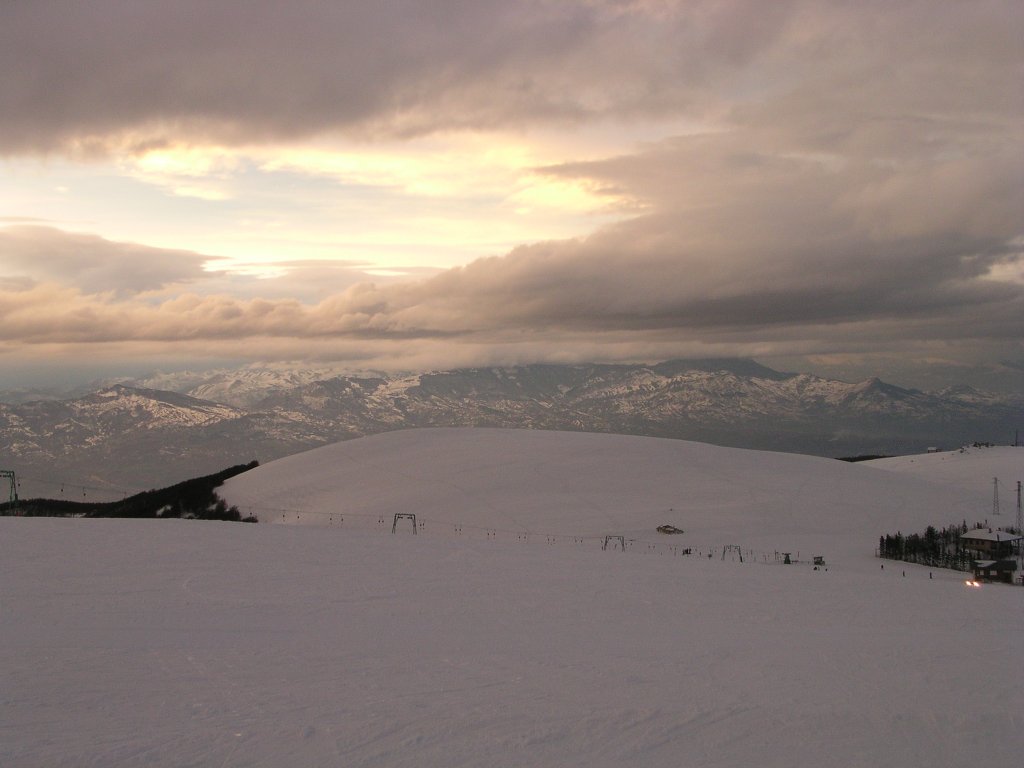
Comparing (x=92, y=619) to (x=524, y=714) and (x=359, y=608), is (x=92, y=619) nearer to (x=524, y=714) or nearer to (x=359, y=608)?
(x=359, y=608)

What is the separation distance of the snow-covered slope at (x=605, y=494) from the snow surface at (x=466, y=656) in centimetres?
2861

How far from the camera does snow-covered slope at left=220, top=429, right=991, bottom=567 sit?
77.2 meters

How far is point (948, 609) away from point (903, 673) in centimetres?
1480

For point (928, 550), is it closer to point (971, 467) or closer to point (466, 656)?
point (466, 656)

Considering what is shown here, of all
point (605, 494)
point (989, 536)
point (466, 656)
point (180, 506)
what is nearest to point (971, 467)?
point (989, 536)

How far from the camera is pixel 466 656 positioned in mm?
23047

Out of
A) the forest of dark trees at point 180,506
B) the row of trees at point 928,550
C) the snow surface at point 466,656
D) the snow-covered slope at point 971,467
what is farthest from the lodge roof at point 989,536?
the forest of dark trees at point 180,506

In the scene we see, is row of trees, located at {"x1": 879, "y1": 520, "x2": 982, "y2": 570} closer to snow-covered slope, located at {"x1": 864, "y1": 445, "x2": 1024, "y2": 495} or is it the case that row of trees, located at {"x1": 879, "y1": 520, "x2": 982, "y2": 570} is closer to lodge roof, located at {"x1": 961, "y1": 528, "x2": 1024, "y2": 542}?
lodge roof, located at {"x1": 961, "y1": 528, "x2": 1024, "y2": 542}

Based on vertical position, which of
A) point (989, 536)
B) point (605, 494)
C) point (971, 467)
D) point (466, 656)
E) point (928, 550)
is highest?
point (466, 656)

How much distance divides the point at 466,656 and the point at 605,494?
6856 centimetres

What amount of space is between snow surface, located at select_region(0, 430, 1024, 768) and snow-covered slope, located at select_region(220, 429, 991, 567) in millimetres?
28609

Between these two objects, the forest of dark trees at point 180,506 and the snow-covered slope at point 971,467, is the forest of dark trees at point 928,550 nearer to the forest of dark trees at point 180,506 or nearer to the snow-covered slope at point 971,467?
the snow-covered slope at point 971,467

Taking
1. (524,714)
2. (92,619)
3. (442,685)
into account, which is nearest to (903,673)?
(524,714)

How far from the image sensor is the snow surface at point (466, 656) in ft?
54.5
